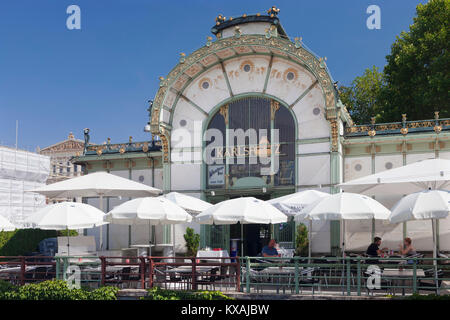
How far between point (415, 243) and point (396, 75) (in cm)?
1512

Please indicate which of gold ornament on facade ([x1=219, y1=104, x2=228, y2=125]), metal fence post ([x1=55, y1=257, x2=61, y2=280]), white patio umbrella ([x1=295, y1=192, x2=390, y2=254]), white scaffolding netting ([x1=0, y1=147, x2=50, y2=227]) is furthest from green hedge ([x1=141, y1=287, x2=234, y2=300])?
white scaffolding netting ([x1=0, y1=147, x2=50, y2=227])

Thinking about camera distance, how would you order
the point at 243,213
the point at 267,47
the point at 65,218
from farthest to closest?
the point at 267,47
the point at 65,218
the point at 243,213

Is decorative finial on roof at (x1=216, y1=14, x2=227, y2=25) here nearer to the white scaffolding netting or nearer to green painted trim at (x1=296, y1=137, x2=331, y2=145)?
green painted trim at (x1=296, y1=137, x2=331, y2=145)

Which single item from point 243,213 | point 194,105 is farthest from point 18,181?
point 243,213

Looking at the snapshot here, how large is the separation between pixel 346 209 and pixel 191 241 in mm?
9277

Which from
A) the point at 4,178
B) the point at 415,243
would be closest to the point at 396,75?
the point at 415,243

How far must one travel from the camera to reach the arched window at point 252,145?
21781 mm

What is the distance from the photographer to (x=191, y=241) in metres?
22.0

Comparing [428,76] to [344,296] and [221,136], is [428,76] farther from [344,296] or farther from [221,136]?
[344,296]

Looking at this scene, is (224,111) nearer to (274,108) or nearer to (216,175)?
(274,108)

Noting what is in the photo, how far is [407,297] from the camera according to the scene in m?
12.1

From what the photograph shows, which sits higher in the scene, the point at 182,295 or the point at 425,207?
the point at 425,207

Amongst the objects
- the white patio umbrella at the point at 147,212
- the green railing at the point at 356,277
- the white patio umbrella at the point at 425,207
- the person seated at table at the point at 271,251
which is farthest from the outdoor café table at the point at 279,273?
the white patio umbrella at the point at 147,212
